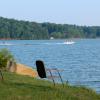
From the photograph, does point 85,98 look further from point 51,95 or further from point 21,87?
point 21,87

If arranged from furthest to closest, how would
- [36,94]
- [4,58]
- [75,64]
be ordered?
[75,64], [4,58], [36,94]

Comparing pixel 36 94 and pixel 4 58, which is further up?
pixel 36 94

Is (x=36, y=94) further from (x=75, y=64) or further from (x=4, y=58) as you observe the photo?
(x=75, y=64)

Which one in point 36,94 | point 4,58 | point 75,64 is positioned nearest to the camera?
point 36,94

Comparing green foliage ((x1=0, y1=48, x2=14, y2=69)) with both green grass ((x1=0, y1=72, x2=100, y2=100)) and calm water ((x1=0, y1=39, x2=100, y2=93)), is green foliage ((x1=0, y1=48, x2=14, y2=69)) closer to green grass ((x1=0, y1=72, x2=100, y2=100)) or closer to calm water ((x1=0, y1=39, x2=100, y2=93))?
calm water ((x1=0, y1=39, x2=100, y2=93))

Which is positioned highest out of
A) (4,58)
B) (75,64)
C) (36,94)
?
(36,94)

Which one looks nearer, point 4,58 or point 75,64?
point 4,58

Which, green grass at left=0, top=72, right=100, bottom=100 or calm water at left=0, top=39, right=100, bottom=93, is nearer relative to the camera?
green grass at left=0, top=72, right=100, bottom=100

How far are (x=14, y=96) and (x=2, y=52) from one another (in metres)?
11.9

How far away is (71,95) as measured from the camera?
15812mm

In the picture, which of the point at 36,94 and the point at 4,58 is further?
the point at 4,58

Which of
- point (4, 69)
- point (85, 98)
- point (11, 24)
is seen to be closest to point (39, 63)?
point (85, 98)

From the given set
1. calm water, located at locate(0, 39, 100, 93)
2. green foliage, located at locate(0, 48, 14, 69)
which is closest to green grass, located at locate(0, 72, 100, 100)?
green foliage, located at locate(0, 48, 14, 69)

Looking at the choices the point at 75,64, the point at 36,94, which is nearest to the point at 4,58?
the point at 36,94
